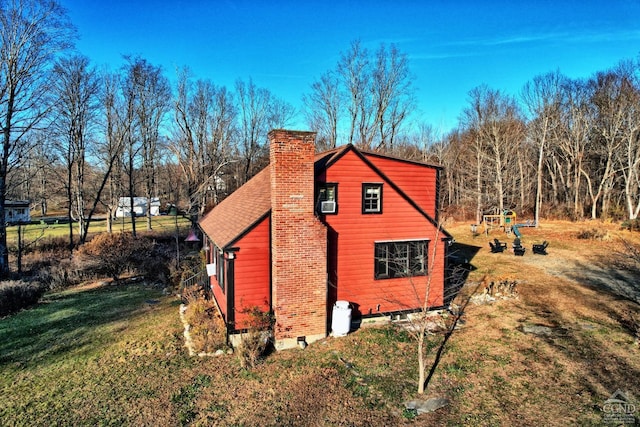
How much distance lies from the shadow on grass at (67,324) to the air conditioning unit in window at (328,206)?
8.39m

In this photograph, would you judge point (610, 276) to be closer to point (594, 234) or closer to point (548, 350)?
point (594, 234)

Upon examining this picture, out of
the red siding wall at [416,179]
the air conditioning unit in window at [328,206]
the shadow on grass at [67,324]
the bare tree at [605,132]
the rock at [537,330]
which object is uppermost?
the bare tree at [605,132]

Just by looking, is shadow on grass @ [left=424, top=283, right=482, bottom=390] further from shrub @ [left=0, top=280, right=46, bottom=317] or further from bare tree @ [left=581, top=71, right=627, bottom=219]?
bare tree @ [left=581, top=71, right=627, bottom=219]

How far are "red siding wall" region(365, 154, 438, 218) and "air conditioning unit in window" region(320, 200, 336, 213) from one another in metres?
3.29

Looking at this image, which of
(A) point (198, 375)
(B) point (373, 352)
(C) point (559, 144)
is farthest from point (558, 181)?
(A) point (198, 375)

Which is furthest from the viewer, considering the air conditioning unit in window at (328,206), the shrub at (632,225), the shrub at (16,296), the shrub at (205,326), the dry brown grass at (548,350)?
the shrub at (632,225)

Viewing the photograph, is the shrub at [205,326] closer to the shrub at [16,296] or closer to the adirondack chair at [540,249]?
the shrub at [16,296]

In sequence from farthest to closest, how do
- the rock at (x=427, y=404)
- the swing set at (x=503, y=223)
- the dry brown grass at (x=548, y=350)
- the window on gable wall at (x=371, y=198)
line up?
the swing set at (x=503, y=223)
the window on gable wall at (x=371, y=198)
the rock at (x=427, y=404)
the dry brown grass at (x=548, y=350)

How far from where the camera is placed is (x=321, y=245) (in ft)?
35.3

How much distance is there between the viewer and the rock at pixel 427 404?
24.8 feet

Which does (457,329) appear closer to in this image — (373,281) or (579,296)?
(373,281)

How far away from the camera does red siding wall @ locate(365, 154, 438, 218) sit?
45.1 ft

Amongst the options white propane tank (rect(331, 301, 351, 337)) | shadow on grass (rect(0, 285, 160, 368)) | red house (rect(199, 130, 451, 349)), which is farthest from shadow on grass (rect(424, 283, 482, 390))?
shadow on grass (rect(0, 285, 160, 368))

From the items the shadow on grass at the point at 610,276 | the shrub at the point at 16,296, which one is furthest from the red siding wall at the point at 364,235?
the shrub at the point at 16,296
